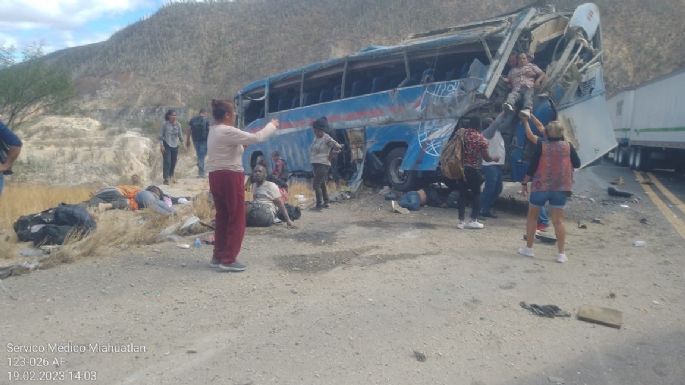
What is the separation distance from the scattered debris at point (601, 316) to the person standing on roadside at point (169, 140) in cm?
969

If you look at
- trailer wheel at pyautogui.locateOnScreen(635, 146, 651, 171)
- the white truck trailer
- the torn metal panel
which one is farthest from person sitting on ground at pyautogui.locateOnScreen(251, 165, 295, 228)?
trailer wheel at pyautogui.locateOnScreen(635, 146, 651, 171)

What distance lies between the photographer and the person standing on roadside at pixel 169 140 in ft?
39.8

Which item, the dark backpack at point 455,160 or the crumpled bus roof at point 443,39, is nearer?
the dark backpack at point 455,160

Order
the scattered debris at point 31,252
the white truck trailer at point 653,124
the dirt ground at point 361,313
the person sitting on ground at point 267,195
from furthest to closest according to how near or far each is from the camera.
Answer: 1. the white truck trailer at point 653,124
2. the person sitting on ground at point 267,195
3. the scattered debris at point 31,252
4. the dirt ground at point 361,313

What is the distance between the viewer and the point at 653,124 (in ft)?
54.8

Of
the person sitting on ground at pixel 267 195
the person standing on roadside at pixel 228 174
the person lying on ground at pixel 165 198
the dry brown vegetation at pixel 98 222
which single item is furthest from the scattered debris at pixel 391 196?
the person standing on roadside at pixel 228 174

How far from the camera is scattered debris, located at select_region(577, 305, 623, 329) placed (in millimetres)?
4262

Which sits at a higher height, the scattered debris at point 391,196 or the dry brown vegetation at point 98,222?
the scattered debris at point 391,196

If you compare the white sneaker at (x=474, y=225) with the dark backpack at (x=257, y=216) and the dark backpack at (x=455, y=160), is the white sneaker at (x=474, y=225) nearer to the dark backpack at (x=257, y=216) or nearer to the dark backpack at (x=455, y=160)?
the dark backpack at (x=455, y=160)

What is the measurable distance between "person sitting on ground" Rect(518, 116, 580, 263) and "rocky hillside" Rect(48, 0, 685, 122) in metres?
32.2

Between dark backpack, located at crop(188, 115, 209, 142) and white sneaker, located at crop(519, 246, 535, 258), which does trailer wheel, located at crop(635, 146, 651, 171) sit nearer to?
dark backpack, located at crop(188, 115, 209, 142)

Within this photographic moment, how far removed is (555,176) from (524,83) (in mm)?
2570

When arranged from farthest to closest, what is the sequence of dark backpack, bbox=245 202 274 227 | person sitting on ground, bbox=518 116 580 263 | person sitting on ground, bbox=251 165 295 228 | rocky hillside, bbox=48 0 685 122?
rocky hillside, bbox=48 0 685 122 → person sitting on ground, bbox=251 165 295 228 → dark backpack, bbox=245 202 274 227 → person sitting on ground, bbox=518 116 580 263

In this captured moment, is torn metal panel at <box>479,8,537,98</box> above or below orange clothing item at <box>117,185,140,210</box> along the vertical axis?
above
